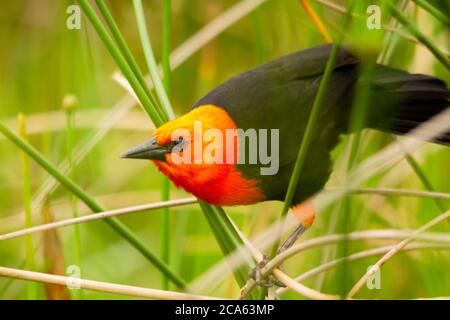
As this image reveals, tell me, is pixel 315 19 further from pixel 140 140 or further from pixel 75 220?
pixel 140 140

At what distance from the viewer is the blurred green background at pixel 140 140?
139 centimetres

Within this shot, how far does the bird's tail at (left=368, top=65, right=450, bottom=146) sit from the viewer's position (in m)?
1.28

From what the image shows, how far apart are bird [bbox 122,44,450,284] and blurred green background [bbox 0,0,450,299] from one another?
2.7 inches

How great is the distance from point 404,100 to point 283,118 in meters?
0.23

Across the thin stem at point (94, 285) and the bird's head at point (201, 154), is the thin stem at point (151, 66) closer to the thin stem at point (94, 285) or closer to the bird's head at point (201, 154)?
the bird's head at point (201, 154)

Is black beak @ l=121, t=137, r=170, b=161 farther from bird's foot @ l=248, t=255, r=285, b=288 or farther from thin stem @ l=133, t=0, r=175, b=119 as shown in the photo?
bird's foot @ l=248, t=255, r=285, b=288

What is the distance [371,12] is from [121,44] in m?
0.35

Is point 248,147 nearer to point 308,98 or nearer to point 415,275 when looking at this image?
point 308,98

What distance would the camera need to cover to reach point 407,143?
4.22 ft

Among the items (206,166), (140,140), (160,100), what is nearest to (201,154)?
(206,166)

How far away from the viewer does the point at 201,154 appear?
123 centimetres
